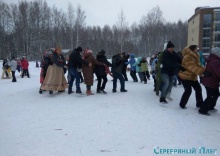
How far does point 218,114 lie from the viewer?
5.56 metres

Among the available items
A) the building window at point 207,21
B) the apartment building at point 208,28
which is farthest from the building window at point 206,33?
the building window at point 207,21

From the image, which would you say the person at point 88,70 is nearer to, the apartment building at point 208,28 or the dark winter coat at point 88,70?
the dark winter coat at point 88,70

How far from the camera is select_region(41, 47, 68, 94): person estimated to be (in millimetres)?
8008

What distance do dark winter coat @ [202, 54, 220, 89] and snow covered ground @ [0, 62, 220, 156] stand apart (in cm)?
83

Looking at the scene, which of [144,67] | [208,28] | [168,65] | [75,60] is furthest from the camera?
[208,28]

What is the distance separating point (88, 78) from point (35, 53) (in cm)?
4312

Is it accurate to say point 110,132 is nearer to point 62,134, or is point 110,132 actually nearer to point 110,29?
point 62,134

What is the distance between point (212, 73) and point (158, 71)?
222cm

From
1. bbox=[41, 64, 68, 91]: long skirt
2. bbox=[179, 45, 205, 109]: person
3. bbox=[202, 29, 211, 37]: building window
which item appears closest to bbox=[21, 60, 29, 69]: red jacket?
bbox=[41, 64, 68, 91]: long skirt

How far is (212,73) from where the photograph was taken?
17.0 feet

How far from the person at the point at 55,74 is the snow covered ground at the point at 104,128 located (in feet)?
3.71

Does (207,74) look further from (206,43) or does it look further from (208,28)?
(208,28)

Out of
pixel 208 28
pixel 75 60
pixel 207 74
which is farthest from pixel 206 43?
pixel 207 74

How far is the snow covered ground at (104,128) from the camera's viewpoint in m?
3.71
